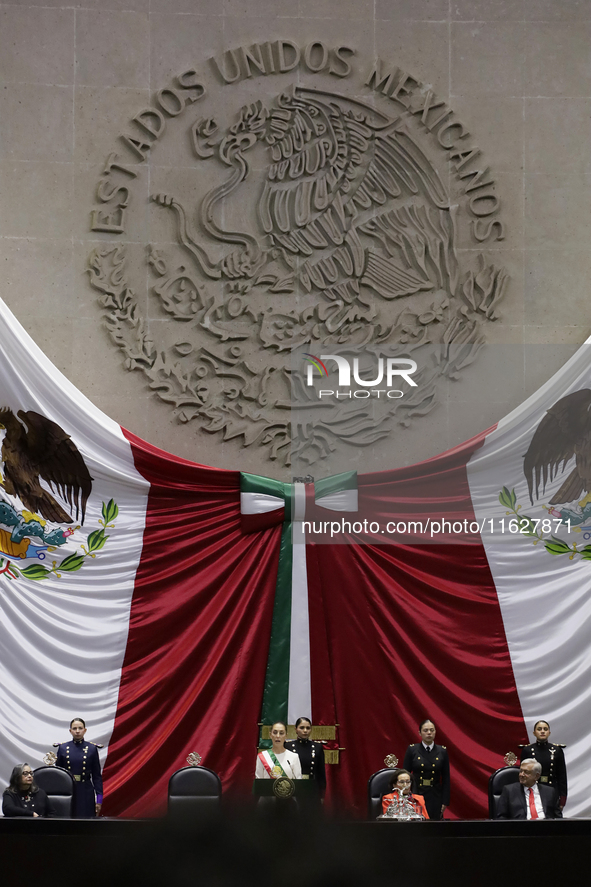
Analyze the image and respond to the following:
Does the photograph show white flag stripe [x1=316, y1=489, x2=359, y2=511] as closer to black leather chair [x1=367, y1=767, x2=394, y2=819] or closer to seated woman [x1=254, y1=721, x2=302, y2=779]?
seated woman [x1=254, y1=721, x2=302, y2=779]

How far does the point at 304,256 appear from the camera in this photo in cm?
608

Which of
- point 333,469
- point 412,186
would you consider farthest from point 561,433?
point 412,186

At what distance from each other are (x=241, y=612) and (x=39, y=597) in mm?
1068

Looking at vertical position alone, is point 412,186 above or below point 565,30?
below

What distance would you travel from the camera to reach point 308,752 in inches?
202

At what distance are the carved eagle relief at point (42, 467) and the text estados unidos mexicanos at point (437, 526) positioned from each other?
1256 millimetres

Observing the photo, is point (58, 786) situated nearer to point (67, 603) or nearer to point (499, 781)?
point (67, 603)

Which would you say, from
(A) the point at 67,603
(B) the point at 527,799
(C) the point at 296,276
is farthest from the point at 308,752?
(C) the point at 296,276

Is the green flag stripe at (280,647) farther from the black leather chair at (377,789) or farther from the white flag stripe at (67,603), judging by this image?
the black leather chair at (377,789)

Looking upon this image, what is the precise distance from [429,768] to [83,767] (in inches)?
67.1

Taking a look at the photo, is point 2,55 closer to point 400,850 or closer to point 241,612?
point 241,612

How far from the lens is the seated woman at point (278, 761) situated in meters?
4.76

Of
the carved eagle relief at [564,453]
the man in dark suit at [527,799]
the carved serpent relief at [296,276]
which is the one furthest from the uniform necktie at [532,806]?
the carved serpent relief at [296,276]

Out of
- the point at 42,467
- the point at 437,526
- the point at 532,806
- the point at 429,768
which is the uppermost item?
the point at 42,467
